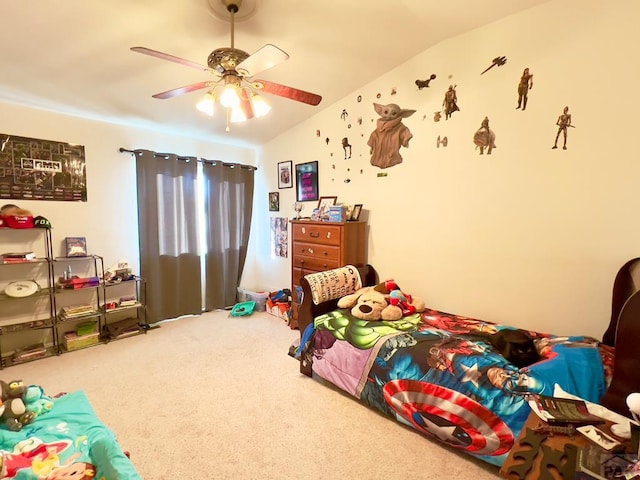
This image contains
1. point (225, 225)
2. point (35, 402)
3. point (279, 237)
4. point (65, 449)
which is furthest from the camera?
point (279, 237)

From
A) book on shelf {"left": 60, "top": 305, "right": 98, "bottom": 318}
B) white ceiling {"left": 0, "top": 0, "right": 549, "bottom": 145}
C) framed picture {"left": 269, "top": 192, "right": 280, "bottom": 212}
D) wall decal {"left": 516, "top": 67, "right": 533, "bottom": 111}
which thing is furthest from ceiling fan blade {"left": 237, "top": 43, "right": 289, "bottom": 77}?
book on shelf {"left": 60, "top": 305, "right": 98, "bottom": 318}

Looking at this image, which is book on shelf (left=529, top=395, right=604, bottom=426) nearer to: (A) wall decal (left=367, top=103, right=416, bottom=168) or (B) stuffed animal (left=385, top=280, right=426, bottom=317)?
(B) stuffed animal (left=385, top=280, right=426, bottom=317)

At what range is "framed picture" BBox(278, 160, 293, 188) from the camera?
13.6ft

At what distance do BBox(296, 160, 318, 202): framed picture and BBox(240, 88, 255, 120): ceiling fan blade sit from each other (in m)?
1.65

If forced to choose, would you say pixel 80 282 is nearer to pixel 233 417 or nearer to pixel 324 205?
pixel 233 417

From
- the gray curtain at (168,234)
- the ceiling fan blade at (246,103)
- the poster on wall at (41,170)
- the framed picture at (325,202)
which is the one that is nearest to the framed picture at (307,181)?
the framed picture at (325,202)

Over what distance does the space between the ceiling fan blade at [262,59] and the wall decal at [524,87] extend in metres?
1.75

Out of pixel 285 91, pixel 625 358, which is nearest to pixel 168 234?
pixel 285 91

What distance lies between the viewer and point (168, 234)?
3.81 meters

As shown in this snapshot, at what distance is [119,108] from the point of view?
3.08 meters

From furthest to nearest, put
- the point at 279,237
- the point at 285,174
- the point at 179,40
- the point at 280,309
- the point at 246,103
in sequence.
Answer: the point at 279,237, the point at 285,174, the point at 280,309, the point at 179,40, the point at 246,103

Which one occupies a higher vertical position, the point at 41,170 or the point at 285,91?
the point at 285,91

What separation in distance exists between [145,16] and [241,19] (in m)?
0.59

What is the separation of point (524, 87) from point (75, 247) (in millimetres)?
4209
